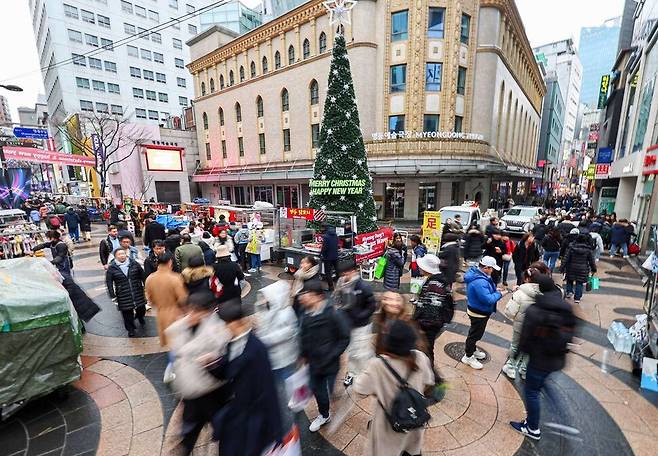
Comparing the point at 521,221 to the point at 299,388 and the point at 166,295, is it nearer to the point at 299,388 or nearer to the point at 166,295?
the point at 299,388

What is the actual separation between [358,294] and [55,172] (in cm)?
7191

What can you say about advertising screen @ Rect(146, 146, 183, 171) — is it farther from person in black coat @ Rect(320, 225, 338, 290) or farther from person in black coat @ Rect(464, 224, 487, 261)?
person in black coat @ Rect(464, 224, 487, 261)

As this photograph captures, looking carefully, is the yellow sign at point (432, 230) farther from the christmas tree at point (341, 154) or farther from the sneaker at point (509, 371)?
the sneaker at point (509, 371)

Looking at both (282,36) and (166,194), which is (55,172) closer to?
(166,194)

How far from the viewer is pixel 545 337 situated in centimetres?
296

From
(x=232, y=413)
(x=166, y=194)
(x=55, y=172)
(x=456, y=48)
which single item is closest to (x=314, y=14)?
(x=456, y=48)

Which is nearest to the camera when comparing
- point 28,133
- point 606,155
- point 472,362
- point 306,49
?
point 472,362

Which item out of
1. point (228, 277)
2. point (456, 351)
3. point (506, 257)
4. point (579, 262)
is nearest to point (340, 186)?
point (506, 257)

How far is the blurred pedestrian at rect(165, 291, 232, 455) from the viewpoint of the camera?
243cm

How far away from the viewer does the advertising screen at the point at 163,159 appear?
25.9m

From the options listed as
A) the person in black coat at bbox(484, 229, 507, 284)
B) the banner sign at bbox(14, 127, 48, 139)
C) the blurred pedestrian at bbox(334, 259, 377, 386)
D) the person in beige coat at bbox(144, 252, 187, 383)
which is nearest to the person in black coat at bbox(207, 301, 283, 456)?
the blurred pedestrian at bbox(334, 259, 377, 386)

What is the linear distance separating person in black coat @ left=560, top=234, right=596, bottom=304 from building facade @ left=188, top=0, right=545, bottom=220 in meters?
14.3

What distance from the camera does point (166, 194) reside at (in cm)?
2970

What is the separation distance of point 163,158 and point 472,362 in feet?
96.5
